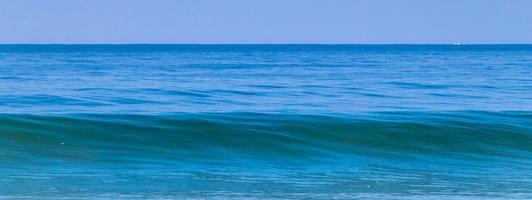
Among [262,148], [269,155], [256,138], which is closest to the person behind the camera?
[269,155]

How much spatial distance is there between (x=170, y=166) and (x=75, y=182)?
208cm

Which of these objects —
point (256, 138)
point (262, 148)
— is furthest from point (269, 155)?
point (256, 138)

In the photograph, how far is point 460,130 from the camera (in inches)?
719

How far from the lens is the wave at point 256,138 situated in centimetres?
1495

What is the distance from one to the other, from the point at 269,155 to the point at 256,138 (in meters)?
1.58

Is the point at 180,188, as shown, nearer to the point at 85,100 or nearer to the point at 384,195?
the point at 384,195

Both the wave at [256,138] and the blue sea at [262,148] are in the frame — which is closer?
the blue sea at [262,148]

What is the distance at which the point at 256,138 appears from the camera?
1692 cm

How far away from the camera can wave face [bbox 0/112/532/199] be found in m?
11.7

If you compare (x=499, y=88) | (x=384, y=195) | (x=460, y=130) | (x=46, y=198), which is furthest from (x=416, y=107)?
(x=46, y=198)

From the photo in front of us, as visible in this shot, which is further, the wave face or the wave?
the wave

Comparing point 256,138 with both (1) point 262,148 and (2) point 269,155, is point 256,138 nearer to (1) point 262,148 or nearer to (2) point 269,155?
(1) point 262,148

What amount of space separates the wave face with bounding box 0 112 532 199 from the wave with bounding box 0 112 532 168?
0.8 inches

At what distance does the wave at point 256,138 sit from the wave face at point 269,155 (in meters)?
0.02
